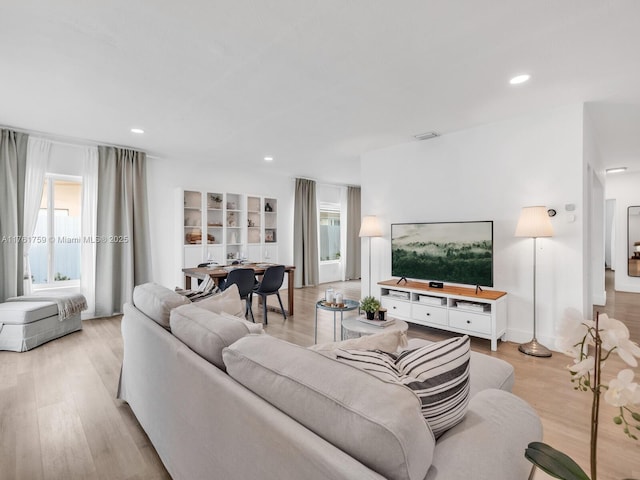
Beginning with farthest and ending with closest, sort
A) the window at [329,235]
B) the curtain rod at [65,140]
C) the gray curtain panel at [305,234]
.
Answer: the window at [329,235]
the gray curtain panel at [305,234]
the curtain rod at [65,140]

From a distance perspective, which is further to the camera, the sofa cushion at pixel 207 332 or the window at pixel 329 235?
the window at pixel 329 235

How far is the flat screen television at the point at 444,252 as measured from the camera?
3.87 m

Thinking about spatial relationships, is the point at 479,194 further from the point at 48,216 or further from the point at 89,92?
the point at 48,216

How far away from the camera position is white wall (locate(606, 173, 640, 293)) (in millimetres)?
6602

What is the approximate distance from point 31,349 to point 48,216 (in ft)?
6.58

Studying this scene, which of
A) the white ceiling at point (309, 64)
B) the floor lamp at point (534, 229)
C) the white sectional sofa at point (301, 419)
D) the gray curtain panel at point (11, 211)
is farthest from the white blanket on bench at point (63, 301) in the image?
the floor lamp at point (534, 229)

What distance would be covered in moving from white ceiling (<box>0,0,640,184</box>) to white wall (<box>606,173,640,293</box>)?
3.61 metres

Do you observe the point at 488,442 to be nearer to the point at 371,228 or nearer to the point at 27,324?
the point at 371,228

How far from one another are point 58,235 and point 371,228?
445 centimetres

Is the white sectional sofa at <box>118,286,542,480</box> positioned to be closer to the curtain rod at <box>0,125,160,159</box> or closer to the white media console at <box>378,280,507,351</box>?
the white media console at <box>378,280,507,351</box>

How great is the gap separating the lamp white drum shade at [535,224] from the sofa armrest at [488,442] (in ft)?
8.40

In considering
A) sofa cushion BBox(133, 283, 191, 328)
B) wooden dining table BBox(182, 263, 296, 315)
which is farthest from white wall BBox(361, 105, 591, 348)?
sofa cushion BBox(133, 283, 191, 328)

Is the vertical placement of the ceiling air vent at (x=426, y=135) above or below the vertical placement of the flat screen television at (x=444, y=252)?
above

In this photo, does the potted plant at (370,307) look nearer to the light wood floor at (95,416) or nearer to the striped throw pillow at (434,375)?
the light wood floor at (95,416)
